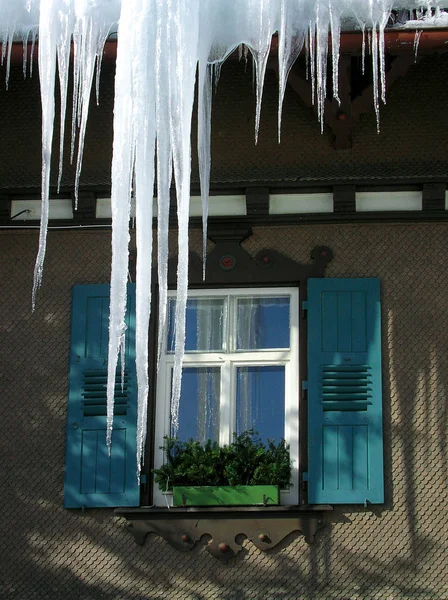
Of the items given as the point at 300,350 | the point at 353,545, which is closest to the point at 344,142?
the point at 300,350

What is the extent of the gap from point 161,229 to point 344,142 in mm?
2019

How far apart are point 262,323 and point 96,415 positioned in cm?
129

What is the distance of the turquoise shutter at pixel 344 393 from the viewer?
979cm

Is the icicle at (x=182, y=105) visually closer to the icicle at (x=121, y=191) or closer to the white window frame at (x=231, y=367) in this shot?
the icicle at (x=121, y=191)

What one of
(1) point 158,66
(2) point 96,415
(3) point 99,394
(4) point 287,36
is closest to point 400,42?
(4) point 287,36

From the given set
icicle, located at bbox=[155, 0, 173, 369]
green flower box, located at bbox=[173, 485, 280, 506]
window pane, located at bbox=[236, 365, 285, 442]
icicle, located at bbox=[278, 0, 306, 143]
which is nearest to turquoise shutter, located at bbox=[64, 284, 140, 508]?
green flower box, located at bbox=[173, 485, 280, 506]

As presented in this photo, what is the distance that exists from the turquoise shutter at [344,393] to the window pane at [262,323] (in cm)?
23

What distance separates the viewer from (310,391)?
10047 mm

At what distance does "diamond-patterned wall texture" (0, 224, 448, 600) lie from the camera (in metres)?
9.66

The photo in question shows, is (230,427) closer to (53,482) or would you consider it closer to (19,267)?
(53,482)

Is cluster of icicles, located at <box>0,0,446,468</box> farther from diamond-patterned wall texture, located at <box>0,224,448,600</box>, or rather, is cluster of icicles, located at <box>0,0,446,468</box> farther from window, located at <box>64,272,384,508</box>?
diamond-patterned wall texture, located at <box>0,224,448,600</box>

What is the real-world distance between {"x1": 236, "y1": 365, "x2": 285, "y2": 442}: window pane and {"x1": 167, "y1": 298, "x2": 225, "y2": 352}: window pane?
29cm

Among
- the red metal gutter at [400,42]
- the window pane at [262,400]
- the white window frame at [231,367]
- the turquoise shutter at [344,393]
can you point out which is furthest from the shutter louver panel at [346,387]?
the red metal gutter at [400,42]

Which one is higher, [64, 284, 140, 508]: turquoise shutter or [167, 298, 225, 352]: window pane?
[167, 298, 225, 352]: window pane
